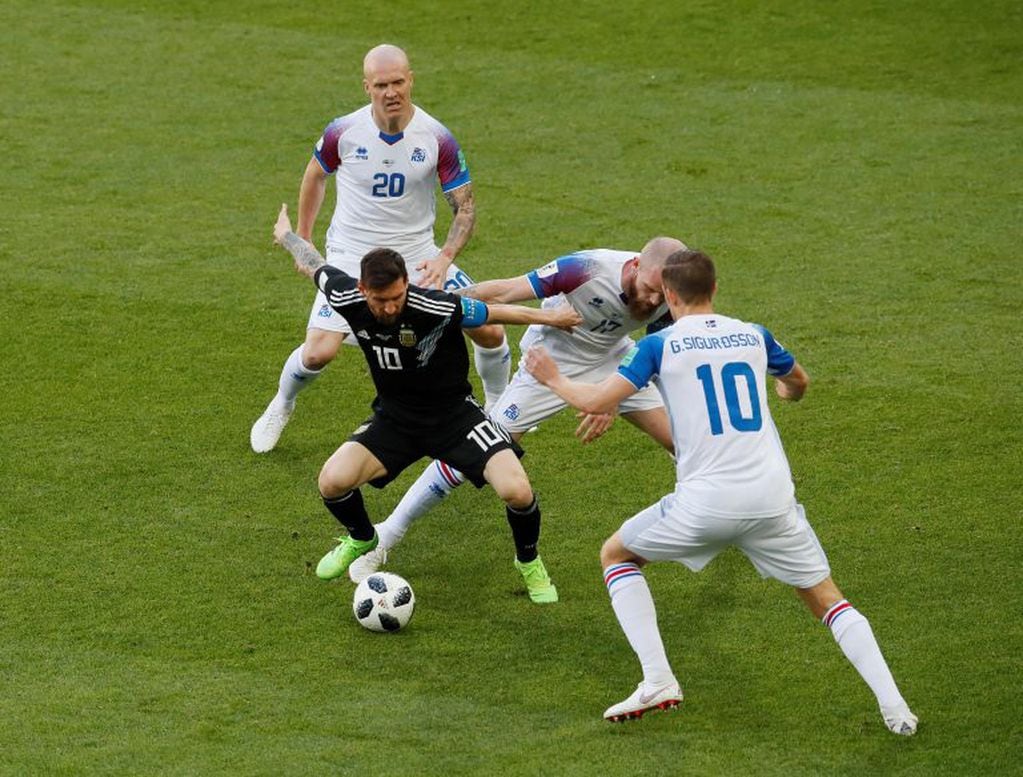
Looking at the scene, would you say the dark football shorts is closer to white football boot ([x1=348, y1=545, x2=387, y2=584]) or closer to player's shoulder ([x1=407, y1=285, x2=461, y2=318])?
white football boot ([x1=348, y1=545, x2=387, y2=584])

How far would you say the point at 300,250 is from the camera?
8.35 meters

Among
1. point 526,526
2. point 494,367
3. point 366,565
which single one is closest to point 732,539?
point 526,526

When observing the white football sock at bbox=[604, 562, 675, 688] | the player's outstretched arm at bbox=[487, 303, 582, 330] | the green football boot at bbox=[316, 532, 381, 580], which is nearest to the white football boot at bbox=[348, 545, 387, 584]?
the green football boot at bbox=[316, 532, 381, 580]

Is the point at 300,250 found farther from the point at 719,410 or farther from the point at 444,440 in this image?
the point at 719,410

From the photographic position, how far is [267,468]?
9523mm

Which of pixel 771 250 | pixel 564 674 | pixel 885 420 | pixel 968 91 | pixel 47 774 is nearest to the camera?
pixel 47 774

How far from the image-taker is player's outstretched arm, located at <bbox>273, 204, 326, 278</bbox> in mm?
8250

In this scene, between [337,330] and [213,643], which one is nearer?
[213,643]

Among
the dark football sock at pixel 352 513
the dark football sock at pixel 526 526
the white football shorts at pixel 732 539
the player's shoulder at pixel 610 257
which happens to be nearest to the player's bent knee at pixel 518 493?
the dark football sock at pixel 526 526

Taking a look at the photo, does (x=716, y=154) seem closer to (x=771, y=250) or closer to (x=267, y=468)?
(x=771, y=250)

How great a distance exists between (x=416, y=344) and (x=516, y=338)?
12.0 ft

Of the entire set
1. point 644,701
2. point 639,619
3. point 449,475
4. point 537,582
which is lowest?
point 537,582

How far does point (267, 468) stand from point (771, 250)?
16.3 feet

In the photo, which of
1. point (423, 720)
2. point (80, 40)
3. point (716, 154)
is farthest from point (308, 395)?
point (80, 40)
